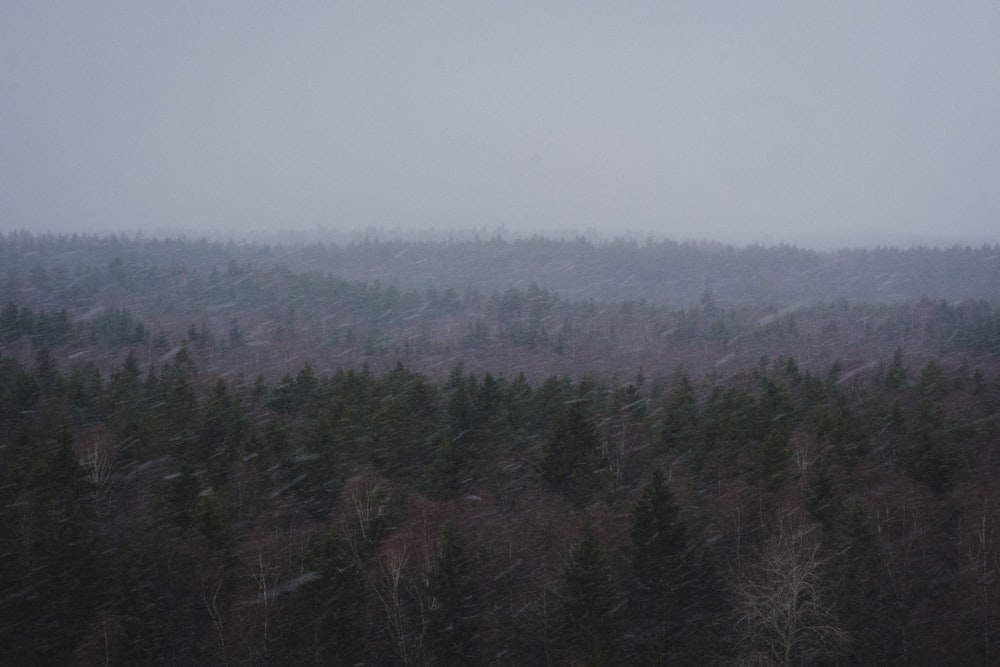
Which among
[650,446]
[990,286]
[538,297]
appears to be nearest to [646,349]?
[538,297]

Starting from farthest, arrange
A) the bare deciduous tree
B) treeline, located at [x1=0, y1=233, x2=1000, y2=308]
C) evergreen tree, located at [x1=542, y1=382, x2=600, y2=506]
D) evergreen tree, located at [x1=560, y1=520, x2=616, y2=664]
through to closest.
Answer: treeline, located at [x1=0, y1=233, x2=1000, y2=308] < evergreen tree, located at [x1=542, y1=382, x2=600, y2=506] < evergreen tree, located at [x1=560, y1=520, x2=616, y2=664] < the bare deciduous tree

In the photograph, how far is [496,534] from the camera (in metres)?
26.2

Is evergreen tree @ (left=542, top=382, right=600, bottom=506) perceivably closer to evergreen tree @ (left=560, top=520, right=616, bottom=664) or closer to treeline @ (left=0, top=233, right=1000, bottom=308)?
evergreen tree @ (left=560, top=520, right=616, bottom=664)

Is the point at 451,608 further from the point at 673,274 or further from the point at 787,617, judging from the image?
the point at 673,274

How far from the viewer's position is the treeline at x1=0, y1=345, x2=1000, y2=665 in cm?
2011

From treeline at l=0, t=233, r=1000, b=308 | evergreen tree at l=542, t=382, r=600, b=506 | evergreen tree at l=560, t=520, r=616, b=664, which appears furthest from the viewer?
treeline at l=0, t=233, r=1000, b=308

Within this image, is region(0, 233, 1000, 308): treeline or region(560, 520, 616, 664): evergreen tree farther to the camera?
region(0, 233, 1000, 308): treeline

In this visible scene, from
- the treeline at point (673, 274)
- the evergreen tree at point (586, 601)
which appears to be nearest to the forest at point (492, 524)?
the evergreen tree at point (586, 601)

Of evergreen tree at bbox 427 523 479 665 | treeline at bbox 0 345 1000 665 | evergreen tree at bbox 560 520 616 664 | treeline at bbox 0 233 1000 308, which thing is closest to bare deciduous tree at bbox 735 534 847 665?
treeline at bbox 0 345 1000 665

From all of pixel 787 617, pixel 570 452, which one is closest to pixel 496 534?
pixel 570 452

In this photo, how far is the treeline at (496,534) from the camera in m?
20.1

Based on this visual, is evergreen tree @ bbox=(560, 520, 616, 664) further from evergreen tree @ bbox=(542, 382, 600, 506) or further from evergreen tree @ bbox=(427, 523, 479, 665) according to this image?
evergreen tree @ bbox=(542, 382, 600, 506)

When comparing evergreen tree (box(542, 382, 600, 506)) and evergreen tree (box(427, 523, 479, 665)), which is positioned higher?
evergreen tree (box(542, 382, 600, 506))

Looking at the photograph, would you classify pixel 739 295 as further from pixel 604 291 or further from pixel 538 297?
pixel 538 297
